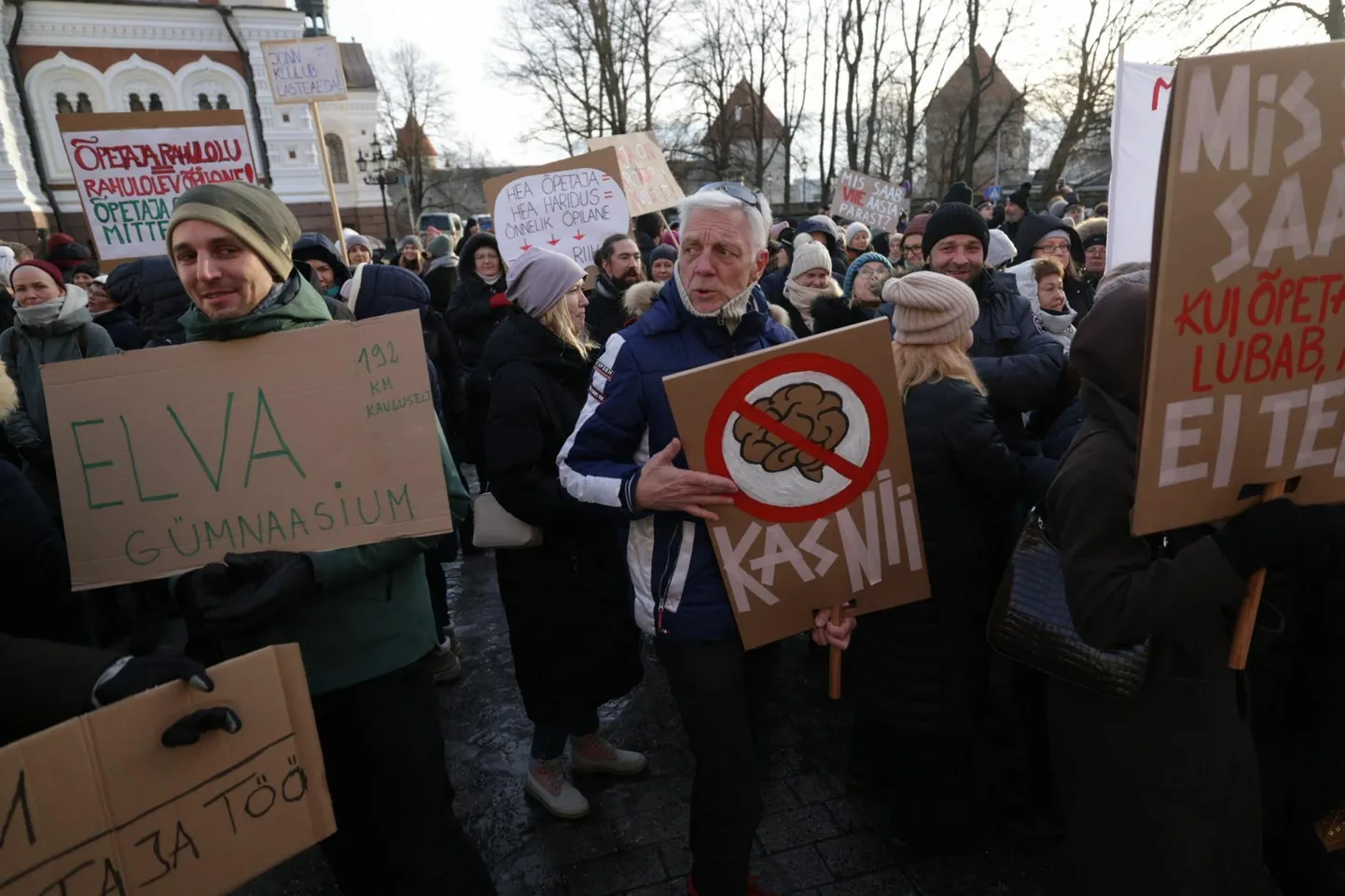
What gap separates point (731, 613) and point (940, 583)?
0.74m

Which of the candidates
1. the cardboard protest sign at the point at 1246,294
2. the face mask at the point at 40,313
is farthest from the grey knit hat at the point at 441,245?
the cardboard protest sign at the point at 1246,294

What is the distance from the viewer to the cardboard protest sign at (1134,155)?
3047 mm

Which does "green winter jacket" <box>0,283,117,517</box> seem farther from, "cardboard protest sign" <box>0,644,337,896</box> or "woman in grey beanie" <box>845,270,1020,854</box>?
"woman in grey beanie" <box>845,270,1020,854</box>

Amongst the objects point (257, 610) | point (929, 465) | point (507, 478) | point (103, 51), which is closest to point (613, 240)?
point (507, 478)

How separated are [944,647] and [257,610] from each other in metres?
1.90

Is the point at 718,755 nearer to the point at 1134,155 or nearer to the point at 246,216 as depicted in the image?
the point at 246,216

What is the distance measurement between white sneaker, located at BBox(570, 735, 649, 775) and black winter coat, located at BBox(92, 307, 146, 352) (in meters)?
4.40

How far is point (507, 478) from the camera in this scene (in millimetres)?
2555

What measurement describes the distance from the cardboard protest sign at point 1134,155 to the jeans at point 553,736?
2.76m

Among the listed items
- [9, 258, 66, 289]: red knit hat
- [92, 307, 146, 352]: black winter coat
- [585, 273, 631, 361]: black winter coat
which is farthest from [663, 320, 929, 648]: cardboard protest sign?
[92, 307, 146, 352]: black winter coat

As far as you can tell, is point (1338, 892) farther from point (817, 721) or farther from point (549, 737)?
point (549, 737)

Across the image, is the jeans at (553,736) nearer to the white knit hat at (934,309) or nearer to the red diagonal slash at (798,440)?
the red diagonal slash at (798,440)

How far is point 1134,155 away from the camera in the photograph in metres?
3.16

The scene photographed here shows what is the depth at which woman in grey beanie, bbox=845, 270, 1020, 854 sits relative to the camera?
2.24 metres
